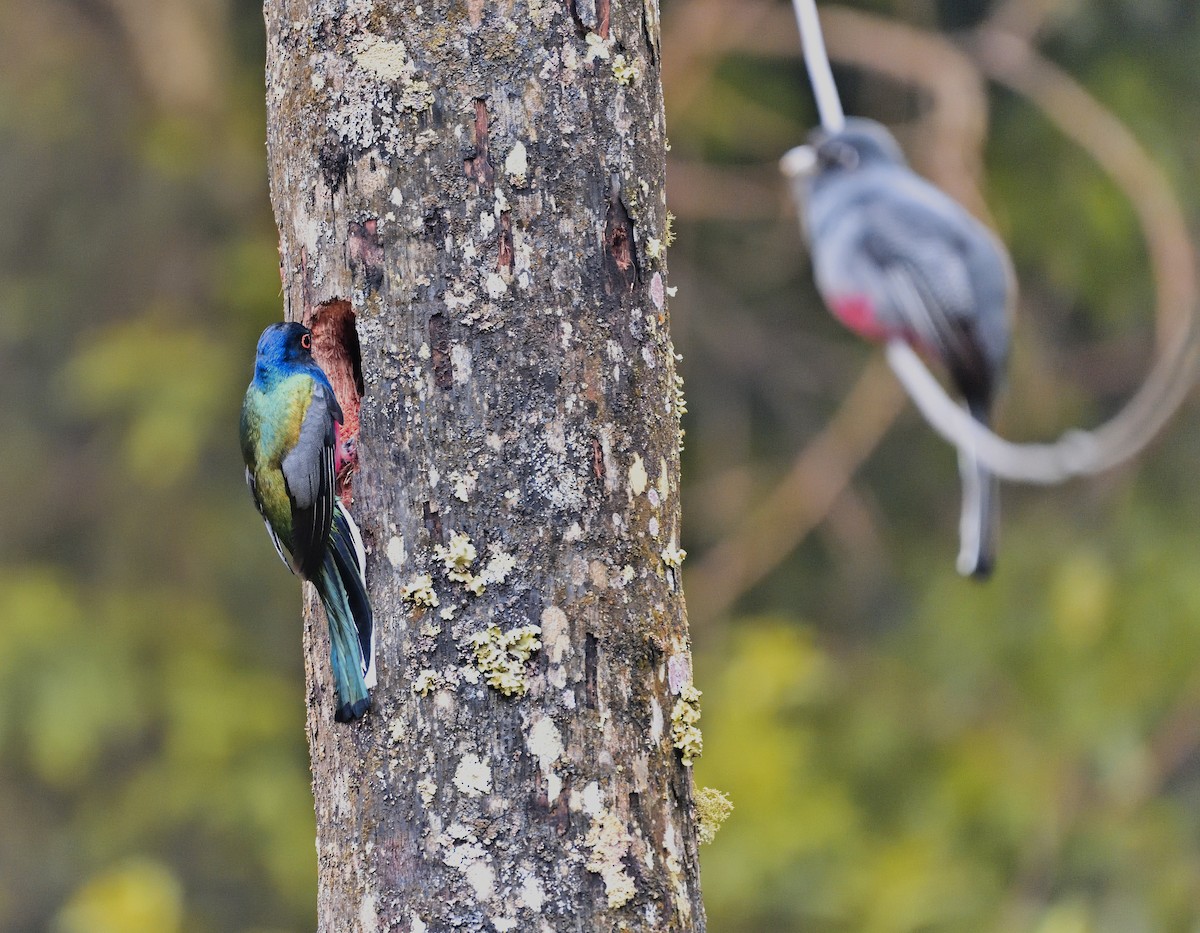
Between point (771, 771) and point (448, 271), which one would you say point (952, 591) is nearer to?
point (771, 771)

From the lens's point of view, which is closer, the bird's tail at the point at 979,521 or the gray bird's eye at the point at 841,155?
the bird's tail at the point at 979,521

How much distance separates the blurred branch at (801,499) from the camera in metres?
5.27

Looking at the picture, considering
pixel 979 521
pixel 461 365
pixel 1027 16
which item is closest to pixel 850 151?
pixel 979 521

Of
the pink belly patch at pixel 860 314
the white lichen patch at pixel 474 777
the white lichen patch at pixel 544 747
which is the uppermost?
the pink belly patch at pixel 860 314

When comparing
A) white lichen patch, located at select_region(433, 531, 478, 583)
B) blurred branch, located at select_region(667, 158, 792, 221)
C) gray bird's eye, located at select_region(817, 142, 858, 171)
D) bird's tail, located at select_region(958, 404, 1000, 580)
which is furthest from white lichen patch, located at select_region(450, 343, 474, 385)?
blurred branch, located at select_region(667, 158, 792, 221)

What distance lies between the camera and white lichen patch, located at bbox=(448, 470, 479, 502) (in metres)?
1.61

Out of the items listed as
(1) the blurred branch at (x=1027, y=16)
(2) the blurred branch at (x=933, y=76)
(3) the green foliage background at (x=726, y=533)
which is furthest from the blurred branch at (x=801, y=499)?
(1) the blurred branch at (x=1027, y=16)

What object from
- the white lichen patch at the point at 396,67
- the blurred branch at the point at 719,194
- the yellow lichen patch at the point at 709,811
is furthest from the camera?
the blurred branch at the point at 719,194

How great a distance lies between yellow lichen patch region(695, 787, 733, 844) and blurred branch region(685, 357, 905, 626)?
134 inches

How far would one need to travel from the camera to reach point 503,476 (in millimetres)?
1612

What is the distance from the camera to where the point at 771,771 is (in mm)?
5320

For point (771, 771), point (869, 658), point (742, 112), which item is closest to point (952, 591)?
point (869, 658)

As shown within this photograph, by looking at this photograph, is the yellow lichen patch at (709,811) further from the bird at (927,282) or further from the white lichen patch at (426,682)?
the bird at (927,282)

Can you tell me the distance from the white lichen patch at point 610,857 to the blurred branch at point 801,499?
3.68 m
